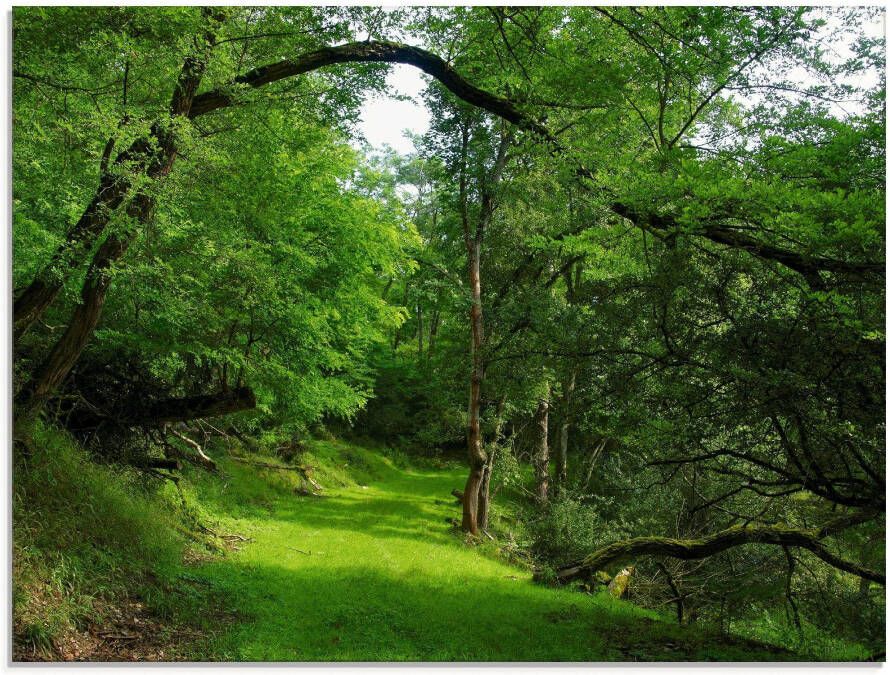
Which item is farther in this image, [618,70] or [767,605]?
[767,605]

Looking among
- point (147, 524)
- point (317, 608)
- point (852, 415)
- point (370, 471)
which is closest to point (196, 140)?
point (147, 524)

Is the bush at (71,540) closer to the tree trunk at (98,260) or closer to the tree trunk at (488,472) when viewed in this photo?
the tree trunk at (98,260)

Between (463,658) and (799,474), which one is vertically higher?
(799,474)

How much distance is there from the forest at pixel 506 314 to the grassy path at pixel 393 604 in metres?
0.05

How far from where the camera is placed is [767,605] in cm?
533

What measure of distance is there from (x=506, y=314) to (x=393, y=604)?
3.67 meters

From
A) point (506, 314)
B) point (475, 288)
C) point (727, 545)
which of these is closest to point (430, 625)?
point (727, 545)

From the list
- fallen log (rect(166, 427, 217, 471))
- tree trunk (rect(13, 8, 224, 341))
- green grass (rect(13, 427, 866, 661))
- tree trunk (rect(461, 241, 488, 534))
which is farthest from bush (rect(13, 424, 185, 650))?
tree trunk (rect(461, 241, 488, 534))

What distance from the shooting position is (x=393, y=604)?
5.74m

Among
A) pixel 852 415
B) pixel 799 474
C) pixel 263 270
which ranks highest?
pixel 263 270

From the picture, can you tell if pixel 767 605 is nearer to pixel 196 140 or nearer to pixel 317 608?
pixel 317 608

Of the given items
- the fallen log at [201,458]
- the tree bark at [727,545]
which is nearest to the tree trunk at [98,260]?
the fallen log at [201,458]

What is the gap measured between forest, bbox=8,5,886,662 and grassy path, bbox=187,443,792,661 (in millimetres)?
52

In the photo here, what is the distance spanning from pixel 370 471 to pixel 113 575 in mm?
12103
